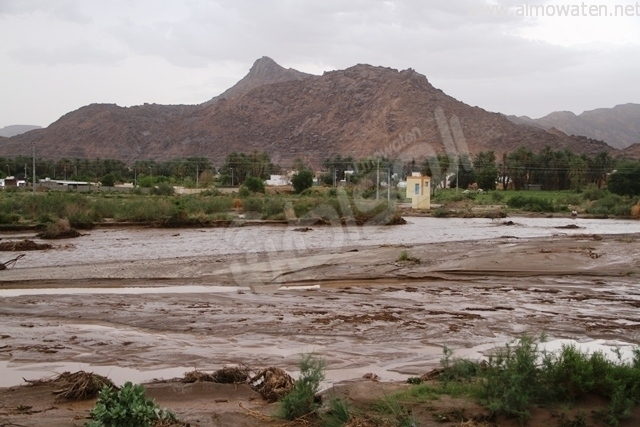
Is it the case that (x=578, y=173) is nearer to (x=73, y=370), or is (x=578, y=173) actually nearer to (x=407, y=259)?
(x=407, y=259)

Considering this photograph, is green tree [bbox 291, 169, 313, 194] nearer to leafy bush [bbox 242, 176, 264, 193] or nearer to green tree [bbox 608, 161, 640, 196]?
leafy bush [bbox 242, 176, 264, 193]

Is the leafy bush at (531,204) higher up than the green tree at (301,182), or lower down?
lower down

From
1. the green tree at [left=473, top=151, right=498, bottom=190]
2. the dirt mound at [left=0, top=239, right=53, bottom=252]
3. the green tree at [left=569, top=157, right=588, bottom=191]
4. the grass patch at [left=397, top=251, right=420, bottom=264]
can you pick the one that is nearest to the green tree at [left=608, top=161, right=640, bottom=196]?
the green tree at [left=569, top=157, right=588, bottom=191]

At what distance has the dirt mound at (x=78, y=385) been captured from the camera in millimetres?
7684

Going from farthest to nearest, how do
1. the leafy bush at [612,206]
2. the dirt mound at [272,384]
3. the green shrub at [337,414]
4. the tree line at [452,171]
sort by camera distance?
the tree line at [452,171] → the leafy bush at [612,206] → the dirt mound at [272,384] → the green shrub at [337,414]

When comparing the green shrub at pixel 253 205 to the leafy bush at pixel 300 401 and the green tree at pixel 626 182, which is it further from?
the green tree at pixel 626 182

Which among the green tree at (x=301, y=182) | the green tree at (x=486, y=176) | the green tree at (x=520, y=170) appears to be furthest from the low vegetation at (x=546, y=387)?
the green tree at (x=520, y=170)

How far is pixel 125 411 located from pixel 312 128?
165186 mm

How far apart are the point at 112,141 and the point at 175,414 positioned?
179m

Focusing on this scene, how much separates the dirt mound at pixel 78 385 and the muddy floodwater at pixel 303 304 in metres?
0.88

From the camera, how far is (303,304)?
14016 millimetres

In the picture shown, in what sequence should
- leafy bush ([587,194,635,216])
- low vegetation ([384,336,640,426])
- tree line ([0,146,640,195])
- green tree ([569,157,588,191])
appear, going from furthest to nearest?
green tree ([569,157,588,191]) → tree line ([0,146,640,195]) → leafy bush ([587,194,635,216]) → low vegetation ([384,336,640,426])

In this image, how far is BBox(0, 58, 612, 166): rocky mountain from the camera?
13550 cm

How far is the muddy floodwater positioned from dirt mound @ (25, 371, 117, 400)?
0.88 metres
